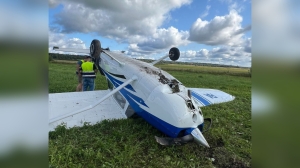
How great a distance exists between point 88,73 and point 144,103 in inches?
183

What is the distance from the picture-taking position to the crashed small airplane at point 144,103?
3.70 m

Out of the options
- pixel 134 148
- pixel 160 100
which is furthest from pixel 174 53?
pixel 134 148

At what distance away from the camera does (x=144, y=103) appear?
14.6 feet

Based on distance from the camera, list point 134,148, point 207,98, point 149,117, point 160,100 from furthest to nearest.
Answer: point 207,98 < point 149,117 < point 160,100 < point 134,148

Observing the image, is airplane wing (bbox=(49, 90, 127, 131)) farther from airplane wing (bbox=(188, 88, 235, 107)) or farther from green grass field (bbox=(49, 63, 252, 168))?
airplane wing (bbox=(188, 88, 235, 107))

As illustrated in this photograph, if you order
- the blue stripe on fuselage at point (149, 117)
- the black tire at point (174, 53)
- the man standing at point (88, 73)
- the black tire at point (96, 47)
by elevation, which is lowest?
the blue stripe on fuselage at point (149, 117)

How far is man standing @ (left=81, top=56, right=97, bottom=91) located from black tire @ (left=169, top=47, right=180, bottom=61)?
3.29m

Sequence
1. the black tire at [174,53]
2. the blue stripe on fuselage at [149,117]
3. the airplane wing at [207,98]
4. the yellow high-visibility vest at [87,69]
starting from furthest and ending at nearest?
the yellow high-visibility vest at [87,69] → the black tire at [174,53] → the airplane wing at [207,98] → the blue stripe on fuselage at [149,117]

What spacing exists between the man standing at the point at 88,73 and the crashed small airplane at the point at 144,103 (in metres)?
1.15

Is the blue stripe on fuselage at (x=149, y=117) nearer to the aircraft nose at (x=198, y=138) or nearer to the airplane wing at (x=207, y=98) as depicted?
the aircraft nose at (x=198, y=138)

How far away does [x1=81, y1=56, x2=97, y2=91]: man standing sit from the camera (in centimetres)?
821

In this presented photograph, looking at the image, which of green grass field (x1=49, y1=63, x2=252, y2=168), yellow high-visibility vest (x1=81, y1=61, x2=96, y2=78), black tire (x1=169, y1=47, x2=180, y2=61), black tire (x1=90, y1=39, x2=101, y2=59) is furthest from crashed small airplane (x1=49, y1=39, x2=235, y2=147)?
yellow high-visibility vest (x1=81, y1=61, x2=96, y2=78)

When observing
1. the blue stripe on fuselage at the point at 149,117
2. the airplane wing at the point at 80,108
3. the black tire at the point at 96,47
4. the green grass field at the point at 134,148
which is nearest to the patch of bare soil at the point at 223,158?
the green grass field at the point at 134,148

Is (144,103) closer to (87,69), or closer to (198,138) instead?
(198,138)
